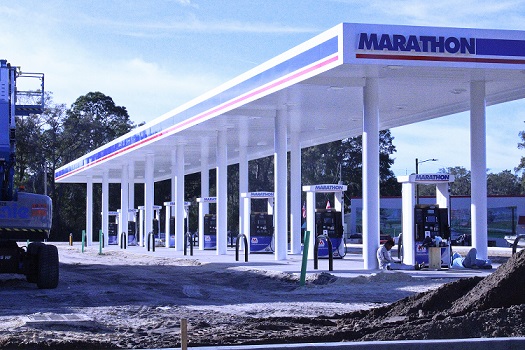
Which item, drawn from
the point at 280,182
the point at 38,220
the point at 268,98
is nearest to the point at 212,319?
the point at 38,220

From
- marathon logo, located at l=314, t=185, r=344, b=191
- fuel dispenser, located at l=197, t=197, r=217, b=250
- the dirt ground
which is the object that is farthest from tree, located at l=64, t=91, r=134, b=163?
the dirt ground

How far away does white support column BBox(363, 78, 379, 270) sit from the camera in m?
22.9

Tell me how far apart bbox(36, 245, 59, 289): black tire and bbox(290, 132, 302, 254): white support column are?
620 inches

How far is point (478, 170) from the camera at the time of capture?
81.1 feet

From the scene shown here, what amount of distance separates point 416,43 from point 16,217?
10.3m

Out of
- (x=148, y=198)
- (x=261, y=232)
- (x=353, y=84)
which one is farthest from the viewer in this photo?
(x=148, y=198)

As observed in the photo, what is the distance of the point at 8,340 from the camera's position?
1009cm

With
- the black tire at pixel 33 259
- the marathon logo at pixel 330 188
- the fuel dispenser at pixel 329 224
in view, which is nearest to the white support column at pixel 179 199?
the marathon logo at pixel 330 188

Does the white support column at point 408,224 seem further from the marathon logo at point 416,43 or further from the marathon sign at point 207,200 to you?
the marathon sign at point 207,200

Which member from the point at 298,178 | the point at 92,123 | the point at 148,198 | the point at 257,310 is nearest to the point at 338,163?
the point at 92,123

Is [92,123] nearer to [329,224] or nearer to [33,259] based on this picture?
[329,224]

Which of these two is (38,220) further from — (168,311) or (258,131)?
(258,131)

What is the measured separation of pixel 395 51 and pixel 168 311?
Answer: 949cm

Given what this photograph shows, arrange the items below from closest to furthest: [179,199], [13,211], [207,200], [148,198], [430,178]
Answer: [13,211] → [430,178] → [207,200] → [179,199] → [148,198]
